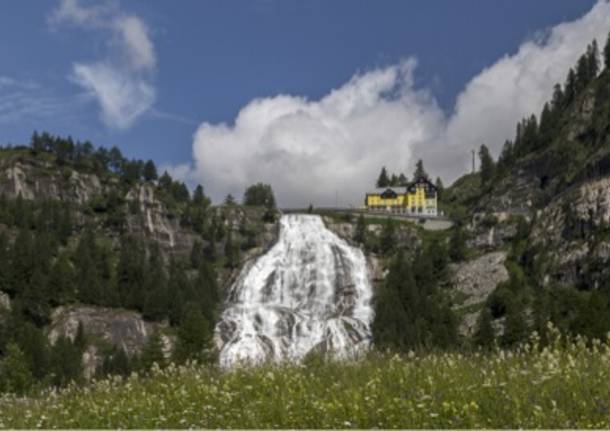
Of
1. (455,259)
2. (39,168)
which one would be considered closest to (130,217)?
(39,168)

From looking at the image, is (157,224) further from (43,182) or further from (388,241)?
(388,241)

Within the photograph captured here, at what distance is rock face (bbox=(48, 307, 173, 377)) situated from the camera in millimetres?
103887

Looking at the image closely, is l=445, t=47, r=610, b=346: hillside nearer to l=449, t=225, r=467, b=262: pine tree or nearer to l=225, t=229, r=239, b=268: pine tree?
l=449, t=225, r=467, b=262: pine tree

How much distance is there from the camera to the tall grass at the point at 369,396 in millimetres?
8062

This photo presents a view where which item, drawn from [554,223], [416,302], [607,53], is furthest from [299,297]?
[607,53]

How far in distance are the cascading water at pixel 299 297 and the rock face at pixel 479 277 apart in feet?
56.1

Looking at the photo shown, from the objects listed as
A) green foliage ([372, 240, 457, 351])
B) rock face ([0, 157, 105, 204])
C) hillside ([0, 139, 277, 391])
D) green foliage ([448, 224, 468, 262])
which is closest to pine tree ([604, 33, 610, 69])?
green foliage ([448, 224, 468, 262])

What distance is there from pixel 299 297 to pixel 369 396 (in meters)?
116

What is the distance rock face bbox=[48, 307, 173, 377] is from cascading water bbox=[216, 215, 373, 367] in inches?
506

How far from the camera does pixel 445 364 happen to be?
10.3m

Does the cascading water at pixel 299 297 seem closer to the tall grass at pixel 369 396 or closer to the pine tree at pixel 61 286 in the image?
the pine tree at pixel 61 286

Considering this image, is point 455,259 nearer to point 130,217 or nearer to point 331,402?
point 130,217

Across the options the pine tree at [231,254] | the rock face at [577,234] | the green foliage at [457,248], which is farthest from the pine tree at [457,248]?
the pine tree at [231,254]

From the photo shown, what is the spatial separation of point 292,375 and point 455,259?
131m
